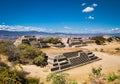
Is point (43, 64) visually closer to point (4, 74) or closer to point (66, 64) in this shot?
point (66, 64)

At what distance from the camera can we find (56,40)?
186 feet

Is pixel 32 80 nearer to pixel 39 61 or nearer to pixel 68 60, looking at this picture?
pixel 39 61

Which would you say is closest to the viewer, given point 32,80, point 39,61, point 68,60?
point 32,80

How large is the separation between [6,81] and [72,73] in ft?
37.1

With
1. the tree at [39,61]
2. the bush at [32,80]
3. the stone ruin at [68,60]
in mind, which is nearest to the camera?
the bush at [32,80]

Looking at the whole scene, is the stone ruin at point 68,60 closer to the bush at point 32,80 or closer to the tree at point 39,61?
the tree at point 39,61

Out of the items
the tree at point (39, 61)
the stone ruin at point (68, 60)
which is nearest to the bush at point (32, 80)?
the stone ruin at point (68, 60)

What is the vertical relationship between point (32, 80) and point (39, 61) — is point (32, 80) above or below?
below

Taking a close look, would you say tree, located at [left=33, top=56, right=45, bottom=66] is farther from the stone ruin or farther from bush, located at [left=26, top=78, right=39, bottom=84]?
bush, located at [left=26, top=78, right=39, bottom=84]

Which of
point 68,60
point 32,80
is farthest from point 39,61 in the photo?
point 32,80

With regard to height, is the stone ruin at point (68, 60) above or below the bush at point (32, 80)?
above

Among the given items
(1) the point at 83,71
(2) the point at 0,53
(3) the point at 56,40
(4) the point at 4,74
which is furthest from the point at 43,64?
(3) the point at 56,40

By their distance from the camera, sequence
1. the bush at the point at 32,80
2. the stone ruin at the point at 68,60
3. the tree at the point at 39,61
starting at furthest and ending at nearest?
the tree at the point at 39,61
the stone ruin at the point at 68,60
the bush at the point at 32,80

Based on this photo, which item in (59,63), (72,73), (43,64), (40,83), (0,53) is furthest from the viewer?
(0,53)
